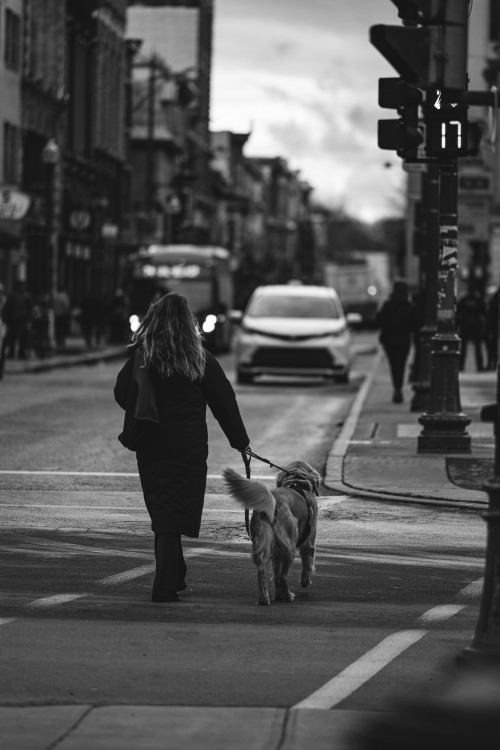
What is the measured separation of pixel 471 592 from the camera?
960 cm

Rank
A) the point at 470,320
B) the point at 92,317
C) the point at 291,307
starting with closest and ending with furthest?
the point at 291,307 → the point at 470,320 → the point at 92,317

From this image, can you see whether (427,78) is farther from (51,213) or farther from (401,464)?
(51,213)

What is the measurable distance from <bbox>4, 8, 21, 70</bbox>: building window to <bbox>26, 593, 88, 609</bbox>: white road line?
46.7 metres

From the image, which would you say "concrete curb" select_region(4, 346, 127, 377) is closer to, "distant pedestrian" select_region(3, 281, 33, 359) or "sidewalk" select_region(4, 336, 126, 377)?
"sidewalk" select_region(4, 336, 126, 377)

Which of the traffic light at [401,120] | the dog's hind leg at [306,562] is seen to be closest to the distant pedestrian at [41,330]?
the traffic light at [401,120]

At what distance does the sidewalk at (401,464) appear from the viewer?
1479cm

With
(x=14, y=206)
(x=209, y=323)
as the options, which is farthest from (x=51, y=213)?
(x=209, y=323)

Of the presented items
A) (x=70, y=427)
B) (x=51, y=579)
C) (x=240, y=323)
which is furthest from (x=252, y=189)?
(x=51, y=579)

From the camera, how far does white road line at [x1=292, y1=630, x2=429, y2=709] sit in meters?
6.57

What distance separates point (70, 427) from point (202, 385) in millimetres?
12703

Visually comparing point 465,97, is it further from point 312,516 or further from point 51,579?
point 51,579

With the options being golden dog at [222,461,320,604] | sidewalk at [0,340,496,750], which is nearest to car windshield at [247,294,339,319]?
sidewalk at [0,340,496,750]

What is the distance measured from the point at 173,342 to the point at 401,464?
812cm

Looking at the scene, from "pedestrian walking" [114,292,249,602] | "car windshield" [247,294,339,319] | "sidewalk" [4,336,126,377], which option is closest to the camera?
"pedestrian walking" [114,292,249,602]
